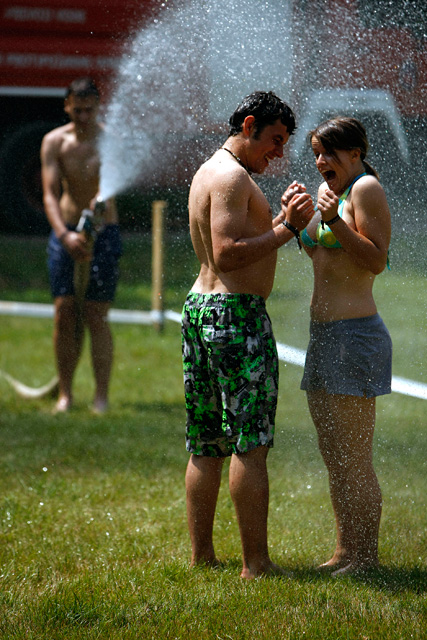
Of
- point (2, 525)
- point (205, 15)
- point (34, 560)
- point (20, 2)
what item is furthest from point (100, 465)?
point (20, 2)

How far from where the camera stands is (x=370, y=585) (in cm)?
283

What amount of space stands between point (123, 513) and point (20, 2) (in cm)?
829

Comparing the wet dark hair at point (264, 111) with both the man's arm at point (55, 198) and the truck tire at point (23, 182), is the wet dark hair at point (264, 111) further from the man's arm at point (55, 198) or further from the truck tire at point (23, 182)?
the truck tire at point (23, 182)

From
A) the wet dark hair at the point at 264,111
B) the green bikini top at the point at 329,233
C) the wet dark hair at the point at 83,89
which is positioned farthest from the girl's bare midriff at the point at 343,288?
the wet dark hair at the point at 83,89

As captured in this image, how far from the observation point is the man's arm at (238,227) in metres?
2.72

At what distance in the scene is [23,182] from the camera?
9.58 metres

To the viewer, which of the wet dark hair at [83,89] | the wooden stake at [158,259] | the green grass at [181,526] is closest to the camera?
the green grass at [181,526]

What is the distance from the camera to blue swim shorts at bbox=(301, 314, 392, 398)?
2877 millimetres

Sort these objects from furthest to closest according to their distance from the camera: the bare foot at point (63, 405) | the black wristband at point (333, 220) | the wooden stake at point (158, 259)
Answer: the wooden stake at point (158, 259) → the bare foot at point (63, 405) → the black wristband at point (333, 220)

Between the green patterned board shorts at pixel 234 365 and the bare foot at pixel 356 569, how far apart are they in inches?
20.7

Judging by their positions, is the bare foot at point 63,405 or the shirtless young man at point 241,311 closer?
the shirtless young man at point 241,311

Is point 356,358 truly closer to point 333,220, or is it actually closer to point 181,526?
point 333,220

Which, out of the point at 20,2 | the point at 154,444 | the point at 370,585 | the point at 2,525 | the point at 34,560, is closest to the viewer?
the point at 370,585

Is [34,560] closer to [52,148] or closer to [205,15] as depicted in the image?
[205,15]
